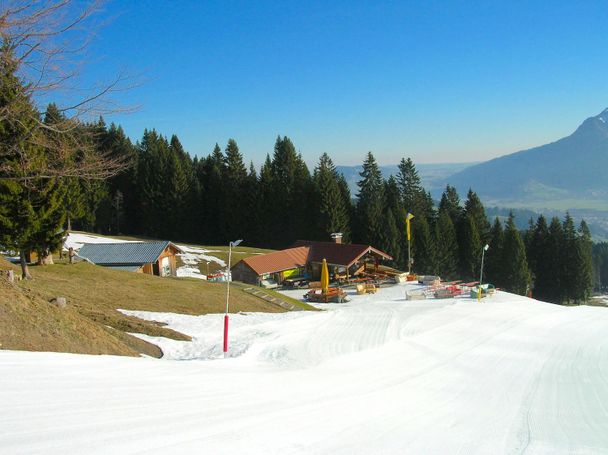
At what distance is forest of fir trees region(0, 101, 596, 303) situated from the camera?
5988 centimetres

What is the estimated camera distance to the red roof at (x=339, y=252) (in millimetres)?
42062

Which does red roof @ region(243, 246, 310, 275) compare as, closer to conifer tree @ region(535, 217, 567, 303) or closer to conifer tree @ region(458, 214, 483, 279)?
conifer tree @ region(458, 214, 483, 279)

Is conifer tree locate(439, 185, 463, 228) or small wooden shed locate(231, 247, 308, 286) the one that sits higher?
conifer tree locate(439, 185, 463, 228)

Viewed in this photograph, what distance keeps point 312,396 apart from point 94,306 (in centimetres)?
1209

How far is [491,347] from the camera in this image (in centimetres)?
1789

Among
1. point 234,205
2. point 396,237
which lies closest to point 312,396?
point 396,237

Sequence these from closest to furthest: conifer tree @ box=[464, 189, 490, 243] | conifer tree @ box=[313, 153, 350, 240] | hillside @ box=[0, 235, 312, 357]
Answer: hillside @ box=[0, 235, 312, 357] < conifer tree @ box=[313, 153, 350, 240] < conifer tree @ box=[464, 189, 490, 243]

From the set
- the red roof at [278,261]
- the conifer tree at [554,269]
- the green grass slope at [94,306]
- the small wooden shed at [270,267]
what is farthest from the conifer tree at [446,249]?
the green grass slope at [94,306]

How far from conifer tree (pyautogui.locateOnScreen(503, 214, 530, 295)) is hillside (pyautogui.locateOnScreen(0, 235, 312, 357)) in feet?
138

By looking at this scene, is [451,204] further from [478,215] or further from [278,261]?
[278,261]

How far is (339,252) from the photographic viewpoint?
43.4m

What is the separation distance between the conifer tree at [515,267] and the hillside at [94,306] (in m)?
42.0

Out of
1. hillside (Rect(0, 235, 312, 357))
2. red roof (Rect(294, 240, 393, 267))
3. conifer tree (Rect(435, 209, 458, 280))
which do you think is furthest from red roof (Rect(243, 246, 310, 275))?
conifer tree (Rect(435, 209, 458, 280))

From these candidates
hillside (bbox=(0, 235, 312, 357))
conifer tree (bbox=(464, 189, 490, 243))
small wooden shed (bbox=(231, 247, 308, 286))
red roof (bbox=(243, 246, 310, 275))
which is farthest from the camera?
conifer tree (bbox=(464, 189, 490, 243))
